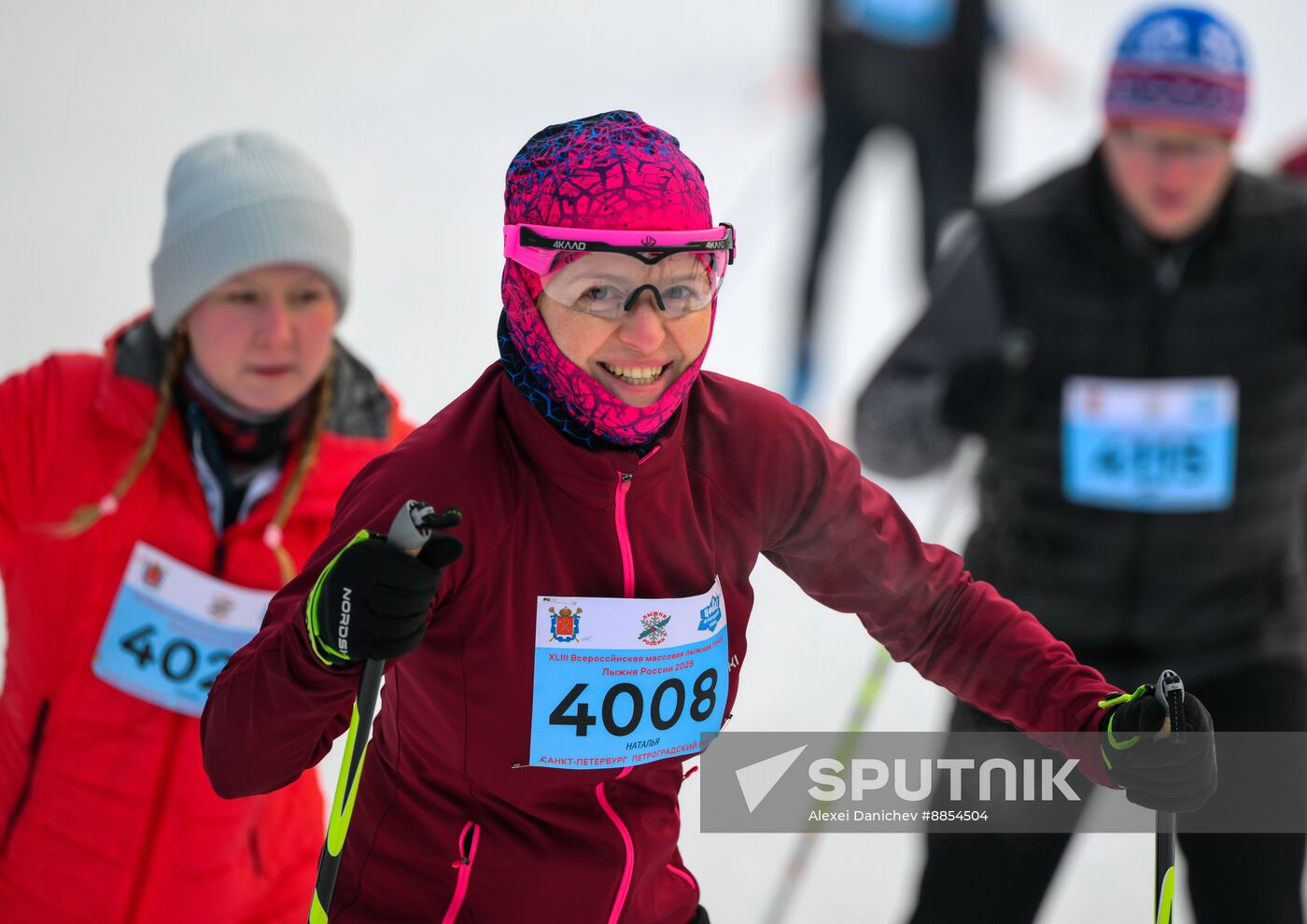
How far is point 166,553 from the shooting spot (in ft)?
7.73

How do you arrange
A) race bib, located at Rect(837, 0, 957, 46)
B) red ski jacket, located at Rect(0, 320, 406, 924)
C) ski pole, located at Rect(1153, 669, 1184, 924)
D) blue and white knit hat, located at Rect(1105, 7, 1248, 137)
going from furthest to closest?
race bib, located at Rect(837, 0, 957, 46) → blue and white knit hat, located at Rect(1105, 7, 1248, 137) → red ski jacket, located at Rect(0, 320, 406, 924) → ski pole, located at Rect(1153, 669, 1184, 924)

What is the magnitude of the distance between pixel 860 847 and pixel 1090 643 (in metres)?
0.90

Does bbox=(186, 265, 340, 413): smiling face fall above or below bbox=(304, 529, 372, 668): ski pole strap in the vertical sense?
above

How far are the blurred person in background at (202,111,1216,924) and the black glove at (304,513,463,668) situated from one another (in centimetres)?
4

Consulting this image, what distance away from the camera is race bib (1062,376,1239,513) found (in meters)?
2.84

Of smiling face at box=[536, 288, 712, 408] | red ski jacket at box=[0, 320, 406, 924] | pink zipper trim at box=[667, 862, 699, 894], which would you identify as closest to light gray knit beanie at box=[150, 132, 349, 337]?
red ski jacket at box=[0, 320, 406, 924]

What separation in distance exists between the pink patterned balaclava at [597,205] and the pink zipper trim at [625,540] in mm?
48

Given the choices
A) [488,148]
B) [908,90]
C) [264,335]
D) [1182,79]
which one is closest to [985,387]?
[1182,79]

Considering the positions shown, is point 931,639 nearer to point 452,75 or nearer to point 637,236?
point 637,236

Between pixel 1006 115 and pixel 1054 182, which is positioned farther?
pixel 1006 115

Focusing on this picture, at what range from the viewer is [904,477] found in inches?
123

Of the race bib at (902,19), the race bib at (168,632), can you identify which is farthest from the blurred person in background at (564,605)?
the race bib at (902,19)

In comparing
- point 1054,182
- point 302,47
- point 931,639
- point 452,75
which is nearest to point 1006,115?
point 452,75

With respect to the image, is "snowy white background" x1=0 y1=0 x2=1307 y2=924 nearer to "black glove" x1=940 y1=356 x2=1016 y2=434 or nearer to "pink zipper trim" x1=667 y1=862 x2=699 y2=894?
"black glove" x1=940 y1=356 x2=1016 y2=434
